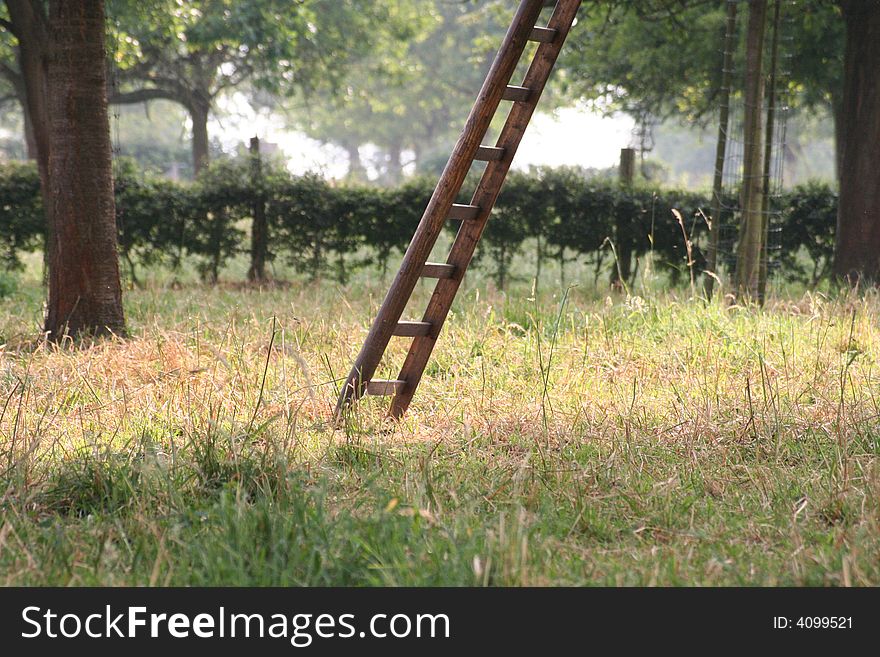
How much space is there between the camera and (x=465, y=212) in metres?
5.09

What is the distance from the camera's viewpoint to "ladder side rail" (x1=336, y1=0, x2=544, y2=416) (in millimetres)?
4879

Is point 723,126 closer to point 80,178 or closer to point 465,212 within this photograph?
point 465,212

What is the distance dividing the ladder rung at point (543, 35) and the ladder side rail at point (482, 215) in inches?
0.9

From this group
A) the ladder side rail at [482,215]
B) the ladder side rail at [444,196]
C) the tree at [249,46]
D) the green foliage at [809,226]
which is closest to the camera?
the ladder side rail at [444,196]

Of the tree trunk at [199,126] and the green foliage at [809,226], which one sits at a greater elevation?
the tree trunk at [199,126]

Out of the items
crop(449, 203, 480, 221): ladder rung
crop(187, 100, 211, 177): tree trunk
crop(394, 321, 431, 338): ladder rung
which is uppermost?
crop(187, 100, 211, 177): tree trunk

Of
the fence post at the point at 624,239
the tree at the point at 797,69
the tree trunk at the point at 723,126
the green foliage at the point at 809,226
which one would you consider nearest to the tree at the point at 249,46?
the tree at the point at 797,69

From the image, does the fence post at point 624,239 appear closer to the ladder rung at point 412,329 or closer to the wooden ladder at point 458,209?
the wooden ladder at point 458,209

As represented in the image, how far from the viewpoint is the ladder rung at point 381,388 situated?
4969 mm

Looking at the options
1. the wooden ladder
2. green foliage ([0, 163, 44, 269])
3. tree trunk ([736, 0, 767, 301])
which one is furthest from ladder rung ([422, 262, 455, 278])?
green foliage ([0, 163, 44, 269])

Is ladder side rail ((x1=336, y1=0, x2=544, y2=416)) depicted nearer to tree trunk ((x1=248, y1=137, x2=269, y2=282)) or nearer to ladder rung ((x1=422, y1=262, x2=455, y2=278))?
ladder rung ((x1=422, y1=262, x2=455, y2=278))

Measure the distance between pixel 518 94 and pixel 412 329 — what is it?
1.42 metres

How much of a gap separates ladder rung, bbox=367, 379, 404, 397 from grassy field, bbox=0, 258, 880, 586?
0.13 meters
